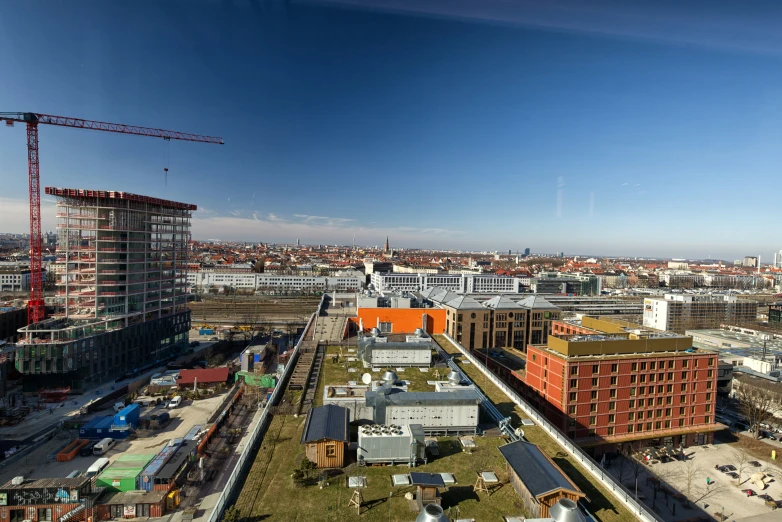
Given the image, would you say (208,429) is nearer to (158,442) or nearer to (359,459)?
(158,442)

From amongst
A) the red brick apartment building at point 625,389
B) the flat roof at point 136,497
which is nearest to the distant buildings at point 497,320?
the red brick apartment building at point 625,389

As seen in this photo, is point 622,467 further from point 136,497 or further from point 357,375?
point 136,497

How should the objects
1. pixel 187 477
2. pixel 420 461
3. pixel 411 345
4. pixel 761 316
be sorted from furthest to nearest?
pixel 761 316 < pixel 411 345 < pixel 187 477 < pixel 420 461

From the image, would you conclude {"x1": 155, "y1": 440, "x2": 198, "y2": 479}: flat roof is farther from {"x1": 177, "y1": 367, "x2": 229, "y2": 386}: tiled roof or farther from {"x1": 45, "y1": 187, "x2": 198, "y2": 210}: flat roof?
{"x1": 45, "y1": 187, "x2": 198, "y2": 210}: flat roof

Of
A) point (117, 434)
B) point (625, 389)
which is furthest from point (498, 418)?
point (117, 434)

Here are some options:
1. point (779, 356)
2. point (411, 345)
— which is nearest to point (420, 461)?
point (411, 345)

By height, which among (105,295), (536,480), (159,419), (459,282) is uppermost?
→ (105,295)

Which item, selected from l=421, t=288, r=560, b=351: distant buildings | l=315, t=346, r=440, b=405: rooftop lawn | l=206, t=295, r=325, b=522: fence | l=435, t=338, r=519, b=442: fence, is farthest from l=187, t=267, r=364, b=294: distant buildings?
l=435, t=338, r=519, b=442: fence
